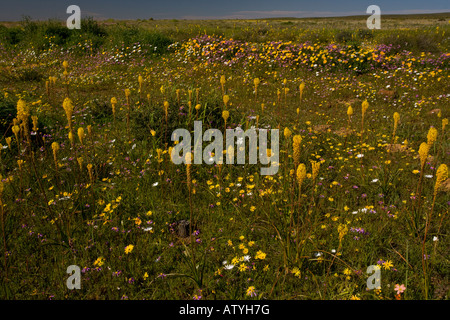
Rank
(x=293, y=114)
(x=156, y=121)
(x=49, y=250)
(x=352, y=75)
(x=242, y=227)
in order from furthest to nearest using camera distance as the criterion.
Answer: (x=352, y=75), (x=293, y=114), (x=156, y=121), (x=242, y=227), (x=49, y=250)

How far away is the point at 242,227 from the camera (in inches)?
120

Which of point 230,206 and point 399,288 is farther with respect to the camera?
point 230,206

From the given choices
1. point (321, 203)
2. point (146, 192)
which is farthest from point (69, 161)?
point (321, 203)

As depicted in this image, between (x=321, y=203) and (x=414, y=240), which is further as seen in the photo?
(x=321, y=203)

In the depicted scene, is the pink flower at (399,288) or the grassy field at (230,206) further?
the grassy field at (230,206)

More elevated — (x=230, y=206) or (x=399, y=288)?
(x=230, y=206)

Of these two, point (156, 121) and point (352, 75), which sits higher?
point (352, 75)

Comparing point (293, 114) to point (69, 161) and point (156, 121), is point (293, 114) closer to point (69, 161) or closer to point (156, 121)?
point (156, 121)

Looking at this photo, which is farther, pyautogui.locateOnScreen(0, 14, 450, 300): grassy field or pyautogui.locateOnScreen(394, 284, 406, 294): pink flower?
pyautogui.locateOnScreen(0, 14, 450, 300): grassy field
